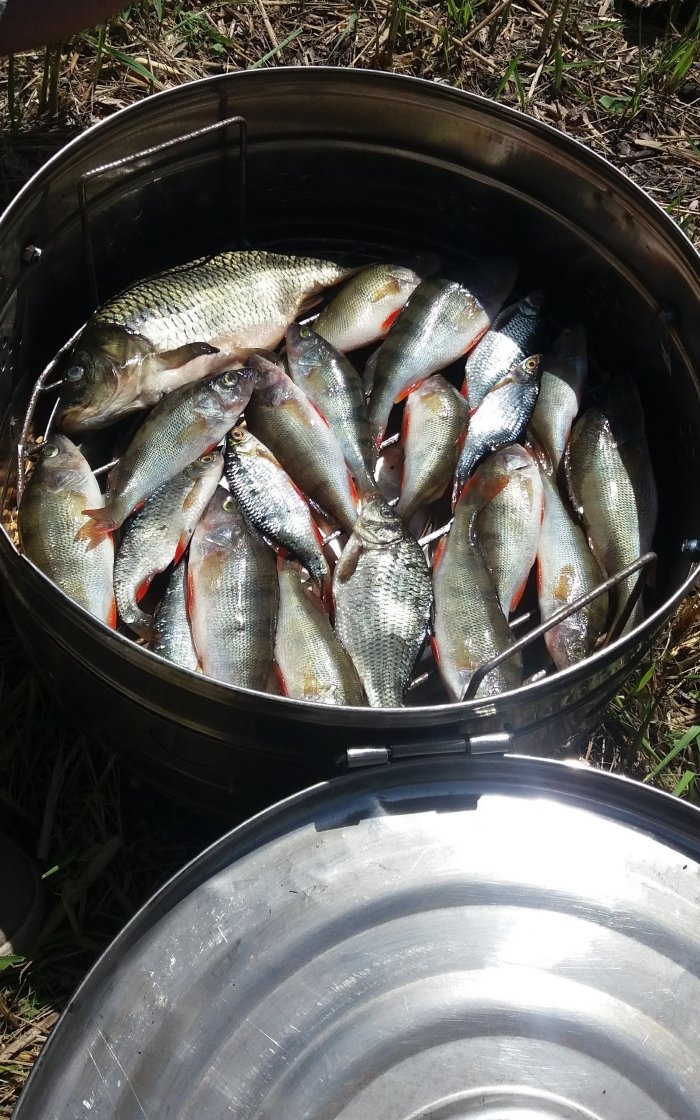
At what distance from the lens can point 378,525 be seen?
187 cm

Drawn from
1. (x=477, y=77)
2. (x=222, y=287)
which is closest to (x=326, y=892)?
(x=222, y=287)

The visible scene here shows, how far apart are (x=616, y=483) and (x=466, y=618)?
0.48m

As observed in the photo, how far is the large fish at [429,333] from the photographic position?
2.12 m

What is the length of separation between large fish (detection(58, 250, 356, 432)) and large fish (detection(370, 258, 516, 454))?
23 centimetres

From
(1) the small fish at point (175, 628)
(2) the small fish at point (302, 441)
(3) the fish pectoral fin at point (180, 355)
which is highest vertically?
(3) the fish pectoral fin at point (180, 355)

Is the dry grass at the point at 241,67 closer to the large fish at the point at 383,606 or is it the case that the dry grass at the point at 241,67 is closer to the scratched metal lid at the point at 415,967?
the large fish at the point at 383,606

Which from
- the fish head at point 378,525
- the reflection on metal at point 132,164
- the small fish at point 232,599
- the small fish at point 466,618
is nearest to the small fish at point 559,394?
the small fish at point 466,618

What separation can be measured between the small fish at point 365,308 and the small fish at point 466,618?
0.53 metres

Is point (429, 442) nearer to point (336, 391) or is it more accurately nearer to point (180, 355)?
point (336, 391)

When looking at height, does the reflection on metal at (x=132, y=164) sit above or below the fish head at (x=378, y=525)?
above

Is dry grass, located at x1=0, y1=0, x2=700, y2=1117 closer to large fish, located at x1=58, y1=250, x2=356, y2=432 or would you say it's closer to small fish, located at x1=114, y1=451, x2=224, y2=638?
small fish, located at x1=114, y1=451, x2=224, y2=638

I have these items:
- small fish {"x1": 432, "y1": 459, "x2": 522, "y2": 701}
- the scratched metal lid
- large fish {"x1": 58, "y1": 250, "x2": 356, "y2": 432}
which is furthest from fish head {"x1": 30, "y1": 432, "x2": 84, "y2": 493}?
the scratched metal lid

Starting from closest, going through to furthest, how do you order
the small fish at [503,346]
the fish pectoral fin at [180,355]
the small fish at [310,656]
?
the small fish at [310,656] → the fish pectoral fin at [180,355] → the small fish at [503,346]

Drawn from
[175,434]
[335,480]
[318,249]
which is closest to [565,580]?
Answer: [335,480]
